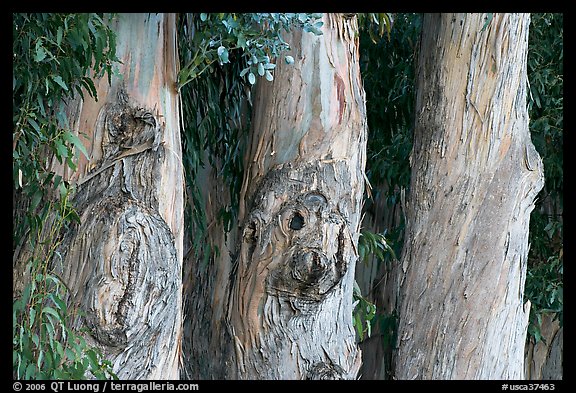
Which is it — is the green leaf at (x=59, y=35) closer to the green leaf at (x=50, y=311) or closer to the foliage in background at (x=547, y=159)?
the green leaf at (x=50, y=311)

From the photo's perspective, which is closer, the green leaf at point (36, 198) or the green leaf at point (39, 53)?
the green leaf at point (39, 53)

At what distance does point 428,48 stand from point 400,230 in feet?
4.25

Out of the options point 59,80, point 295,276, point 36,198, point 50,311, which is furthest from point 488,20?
point 50,311

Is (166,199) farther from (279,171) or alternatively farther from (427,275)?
(427,275)

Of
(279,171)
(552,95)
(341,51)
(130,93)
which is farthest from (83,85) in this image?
(552,95)

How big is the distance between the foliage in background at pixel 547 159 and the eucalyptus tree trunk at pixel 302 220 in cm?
170

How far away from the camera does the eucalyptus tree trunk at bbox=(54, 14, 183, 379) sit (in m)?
3.12

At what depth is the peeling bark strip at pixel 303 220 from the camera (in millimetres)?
3549

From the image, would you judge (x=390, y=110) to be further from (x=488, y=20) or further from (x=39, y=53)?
(x=39, y=53)

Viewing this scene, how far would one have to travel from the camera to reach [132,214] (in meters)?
3.21

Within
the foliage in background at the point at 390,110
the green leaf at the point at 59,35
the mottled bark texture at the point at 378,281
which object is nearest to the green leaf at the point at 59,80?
the green leaf at the point at 59,35

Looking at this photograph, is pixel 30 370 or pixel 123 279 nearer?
pixel 30 370

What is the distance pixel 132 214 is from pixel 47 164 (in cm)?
35

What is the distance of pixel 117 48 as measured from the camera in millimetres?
3336
